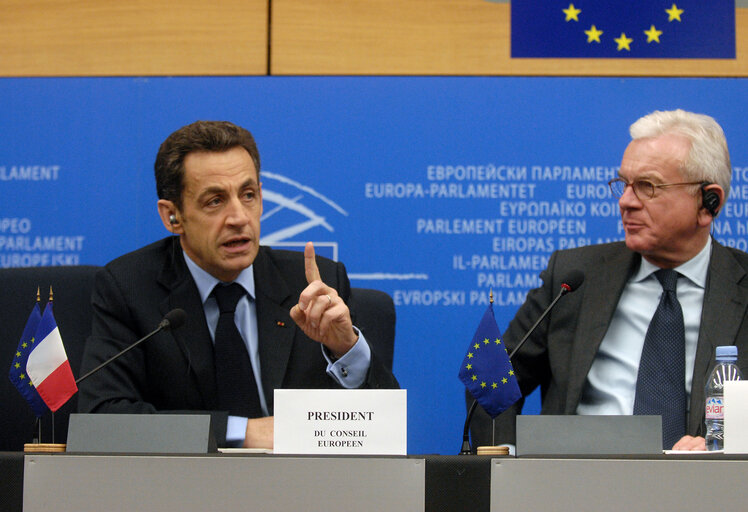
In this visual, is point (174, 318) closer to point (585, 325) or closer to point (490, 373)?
point (490, 373)

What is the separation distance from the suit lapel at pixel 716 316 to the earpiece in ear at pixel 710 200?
129 mm

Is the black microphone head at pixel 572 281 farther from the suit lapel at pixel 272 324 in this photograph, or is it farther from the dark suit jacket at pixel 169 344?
the suit lapel at pixel 272 324

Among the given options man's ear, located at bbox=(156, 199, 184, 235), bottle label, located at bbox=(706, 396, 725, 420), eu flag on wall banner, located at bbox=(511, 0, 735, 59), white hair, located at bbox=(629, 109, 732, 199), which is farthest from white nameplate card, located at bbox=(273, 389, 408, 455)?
eu flag on wall banner, located at bbox=(511, 0, 735, 59)

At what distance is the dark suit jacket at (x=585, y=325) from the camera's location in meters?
2.45

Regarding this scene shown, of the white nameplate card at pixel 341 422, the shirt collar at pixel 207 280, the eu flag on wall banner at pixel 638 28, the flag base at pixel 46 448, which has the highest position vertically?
the eu flag on wall banner at pixel 638 28

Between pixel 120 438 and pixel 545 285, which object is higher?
pixel 545 285

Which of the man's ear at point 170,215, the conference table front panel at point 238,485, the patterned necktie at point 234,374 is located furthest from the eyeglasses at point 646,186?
the conference table front panel at point 238,485

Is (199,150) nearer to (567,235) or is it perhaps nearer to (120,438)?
(120,438)

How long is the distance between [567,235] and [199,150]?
4.75ft

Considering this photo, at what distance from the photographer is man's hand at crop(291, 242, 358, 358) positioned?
218 cm

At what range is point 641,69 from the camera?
→ 137 inches

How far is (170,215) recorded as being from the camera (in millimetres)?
2689

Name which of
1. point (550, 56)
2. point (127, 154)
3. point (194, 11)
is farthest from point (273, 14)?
point (550, 56)

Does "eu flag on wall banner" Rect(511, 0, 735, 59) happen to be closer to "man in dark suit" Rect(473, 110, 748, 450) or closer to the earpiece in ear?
"man in dark suit" Rect(473, 110, 748, 450)
